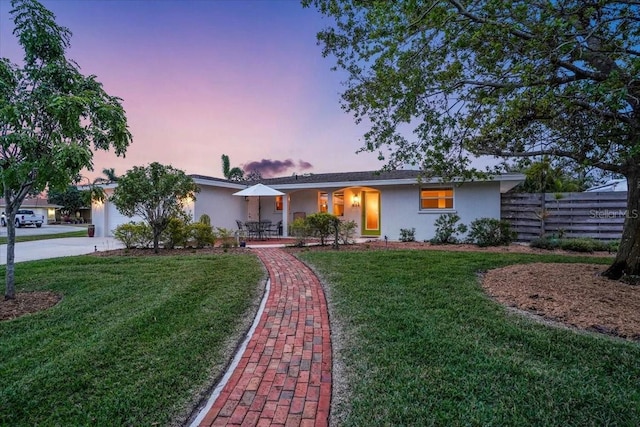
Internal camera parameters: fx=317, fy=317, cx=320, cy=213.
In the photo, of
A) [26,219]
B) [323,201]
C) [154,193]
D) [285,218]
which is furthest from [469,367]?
[26,219]

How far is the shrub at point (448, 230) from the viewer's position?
41.7 ft

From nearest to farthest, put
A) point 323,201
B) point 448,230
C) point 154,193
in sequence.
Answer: point 154,193 < point 448,230 < point 323,201

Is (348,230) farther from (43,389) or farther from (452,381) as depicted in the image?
(43,389)

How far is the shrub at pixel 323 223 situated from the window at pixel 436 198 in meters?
4.72

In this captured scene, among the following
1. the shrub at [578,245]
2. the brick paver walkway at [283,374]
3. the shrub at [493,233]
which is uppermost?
the shrub at [493,233]

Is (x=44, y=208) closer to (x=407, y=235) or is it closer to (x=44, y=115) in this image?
(x=44, y=115)

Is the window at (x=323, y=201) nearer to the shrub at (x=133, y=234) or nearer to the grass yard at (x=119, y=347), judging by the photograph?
the shrub at (x=133, y=234)

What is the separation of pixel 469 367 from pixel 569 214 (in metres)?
11.5

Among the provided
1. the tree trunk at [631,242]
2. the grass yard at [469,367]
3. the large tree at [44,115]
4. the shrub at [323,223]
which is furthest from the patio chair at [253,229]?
the tree trunk at [631,242]

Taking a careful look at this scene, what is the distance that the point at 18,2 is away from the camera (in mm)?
4910

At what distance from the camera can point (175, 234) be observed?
11.1 m

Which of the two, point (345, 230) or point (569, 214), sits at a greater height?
point (569, 214)

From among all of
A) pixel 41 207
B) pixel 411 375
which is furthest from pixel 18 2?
pixel 41 207

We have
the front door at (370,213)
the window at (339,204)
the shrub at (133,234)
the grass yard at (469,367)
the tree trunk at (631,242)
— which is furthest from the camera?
the window at (339,204)
